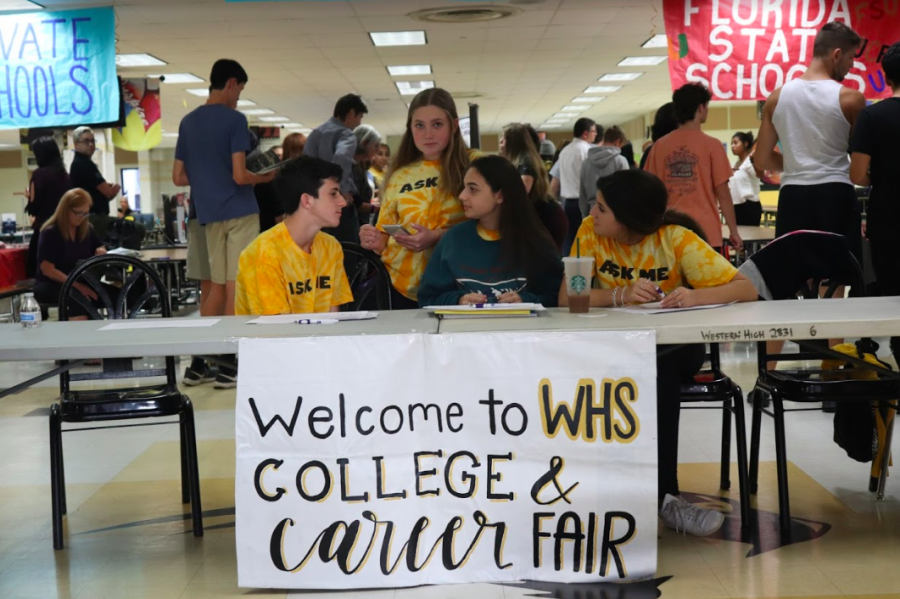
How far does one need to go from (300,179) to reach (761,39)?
3.98 meters

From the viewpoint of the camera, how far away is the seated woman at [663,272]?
274 cm

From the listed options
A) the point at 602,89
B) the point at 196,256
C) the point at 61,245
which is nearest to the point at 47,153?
the point at 61,245

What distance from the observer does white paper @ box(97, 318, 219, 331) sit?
2619 mm

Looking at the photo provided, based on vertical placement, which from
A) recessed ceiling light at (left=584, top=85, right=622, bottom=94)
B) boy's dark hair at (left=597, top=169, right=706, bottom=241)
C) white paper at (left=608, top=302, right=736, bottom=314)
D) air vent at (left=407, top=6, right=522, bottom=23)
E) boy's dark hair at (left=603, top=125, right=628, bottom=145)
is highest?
recessed ceiling light at (left=584, top=85, right=622, bottom=94)

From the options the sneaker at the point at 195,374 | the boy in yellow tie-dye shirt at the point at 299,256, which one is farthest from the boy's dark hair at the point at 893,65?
the sneaker at the point at 195,374

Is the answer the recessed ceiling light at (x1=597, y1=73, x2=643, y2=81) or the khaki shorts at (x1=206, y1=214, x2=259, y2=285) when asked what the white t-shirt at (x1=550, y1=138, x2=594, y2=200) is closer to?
the khaki shorts at (x1=206, y1=214, x2=259, y2=285)

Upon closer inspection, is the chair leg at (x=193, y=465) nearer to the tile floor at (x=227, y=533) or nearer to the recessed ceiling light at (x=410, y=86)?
the tile floor at (x=227, y=533)

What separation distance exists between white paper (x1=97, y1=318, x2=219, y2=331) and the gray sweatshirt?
448cm

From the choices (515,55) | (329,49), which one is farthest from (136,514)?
(515,55)

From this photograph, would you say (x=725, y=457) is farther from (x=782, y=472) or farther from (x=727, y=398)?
(x=782, y=472)

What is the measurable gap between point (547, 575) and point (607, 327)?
2.14 ft

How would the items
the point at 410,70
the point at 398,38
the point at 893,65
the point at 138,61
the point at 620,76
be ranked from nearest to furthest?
the point at 893,65 → the point at 398,38 → the point at 138,61 → the point at 410,70 → the point at 620,76

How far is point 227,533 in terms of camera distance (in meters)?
2.93

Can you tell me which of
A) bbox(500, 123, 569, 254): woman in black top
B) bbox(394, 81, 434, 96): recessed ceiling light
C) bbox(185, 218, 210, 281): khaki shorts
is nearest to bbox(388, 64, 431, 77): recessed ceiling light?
bbox(394, 81, 434, 96): recessed ceiling light
